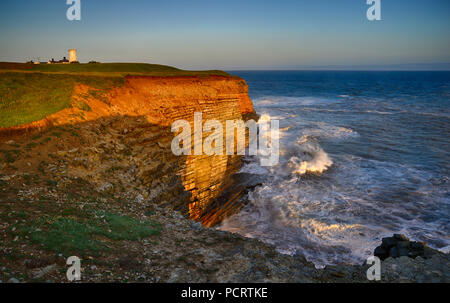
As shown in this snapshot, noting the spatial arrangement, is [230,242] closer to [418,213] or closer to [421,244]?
[421,244]

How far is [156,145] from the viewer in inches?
606

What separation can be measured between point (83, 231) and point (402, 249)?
Answer: 1116 centimetres

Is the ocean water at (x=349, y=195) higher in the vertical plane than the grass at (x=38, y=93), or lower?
lower

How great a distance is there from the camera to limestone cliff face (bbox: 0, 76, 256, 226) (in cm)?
1259

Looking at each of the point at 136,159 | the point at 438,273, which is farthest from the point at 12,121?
the point at 438,273

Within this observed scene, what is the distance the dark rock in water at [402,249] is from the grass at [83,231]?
887 centimetres

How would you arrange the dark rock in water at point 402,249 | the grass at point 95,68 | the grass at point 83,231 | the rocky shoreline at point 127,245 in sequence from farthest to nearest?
the grass at point 95,68 < the dark rock in water at point 402,249 < the grass at point 83,231 < the rocky shoreline at point 127,245

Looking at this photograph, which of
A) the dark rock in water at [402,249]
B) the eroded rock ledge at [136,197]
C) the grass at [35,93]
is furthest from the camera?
the grass at [35,93]

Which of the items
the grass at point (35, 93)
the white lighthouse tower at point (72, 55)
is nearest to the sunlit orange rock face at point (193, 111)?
the grass at point (35, 93)

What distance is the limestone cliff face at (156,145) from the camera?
496 inches

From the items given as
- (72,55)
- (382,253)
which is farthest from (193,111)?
(72,55)

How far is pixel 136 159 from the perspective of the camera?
13.5m

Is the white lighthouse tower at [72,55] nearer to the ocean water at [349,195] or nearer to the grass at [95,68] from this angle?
the grass at [95,68]

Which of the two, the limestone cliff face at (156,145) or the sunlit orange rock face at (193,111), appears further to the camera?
the sunlit orange rock face at (193,111)
